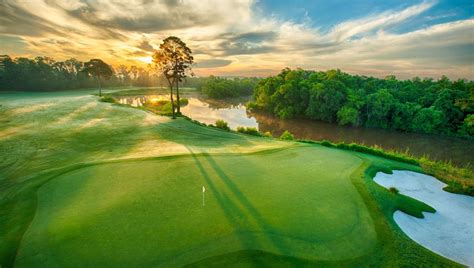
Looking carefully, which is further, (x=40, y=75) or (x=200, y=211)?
(x=40, y=75)

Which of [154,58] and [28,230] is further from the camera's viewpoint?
[154,58]

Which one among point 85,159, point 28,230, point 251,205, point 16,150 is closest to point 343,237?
point 251,205

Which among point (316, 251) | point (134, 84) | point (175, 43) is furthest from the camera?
point (134, 84)

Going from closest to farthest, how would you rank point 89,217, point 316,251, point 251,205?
1. point 316,251
2. point 89,217
3. point 251,205

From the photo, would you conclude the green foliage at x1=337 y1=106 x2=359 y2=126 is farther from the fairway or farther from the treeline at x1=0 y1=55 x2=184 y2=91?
the treeline at x1=0 y1=55 x2=184 y2=91

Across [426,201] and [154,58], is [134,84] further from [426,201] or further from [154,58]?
[426,201]

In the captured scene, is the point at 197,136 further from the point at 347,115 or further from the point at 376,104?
the point at 376,104

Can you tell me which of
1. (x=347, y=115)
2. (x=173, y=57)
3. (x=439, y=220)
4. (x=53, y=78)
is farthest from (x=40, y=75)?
(x=439, y=220)
